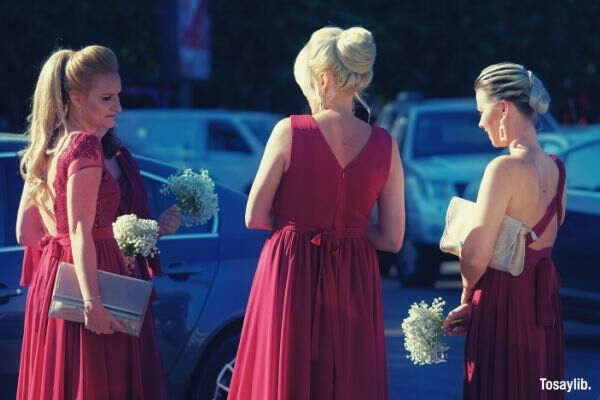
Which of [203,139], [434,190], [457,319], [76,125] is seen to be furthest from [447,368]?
[203,139]

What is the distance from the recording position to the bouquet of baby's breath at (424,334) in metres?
5.38

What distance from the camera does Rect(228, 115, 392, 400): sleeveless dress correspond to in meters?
5.31

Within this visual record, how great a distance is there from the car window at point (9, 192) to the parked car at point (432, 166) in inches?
324

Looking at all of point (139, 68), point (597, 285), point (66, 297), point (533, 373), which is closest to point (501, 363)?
point (533, 373)

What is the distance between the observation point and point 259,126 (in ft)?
66.9

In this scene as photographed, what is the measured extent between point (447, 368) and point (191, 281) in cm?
344

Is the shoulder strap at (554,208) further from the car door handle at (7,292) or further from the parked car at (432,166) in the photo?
the parked car at (432,166)

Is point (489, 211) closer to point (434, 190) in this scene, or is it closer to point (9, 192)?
point (9, 192)

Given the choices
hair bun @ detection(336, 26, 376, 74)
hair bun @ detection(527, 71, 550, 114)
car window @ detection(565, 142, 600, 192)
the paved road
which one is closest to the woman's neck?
hair bun @ detection(336, 26, 376, 74)

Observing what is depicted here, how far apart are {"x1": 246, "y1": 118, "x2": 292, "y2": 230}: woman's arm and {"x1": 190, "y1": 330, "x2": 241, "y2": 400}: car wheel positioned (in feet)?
5.97

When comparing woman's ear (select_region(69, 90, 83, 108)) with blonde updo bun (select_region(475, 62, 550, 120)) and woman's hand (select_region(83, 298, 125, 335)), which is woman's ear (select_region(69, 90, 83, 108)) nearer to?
woman's hand (select_region(83, 298, 125, 335))

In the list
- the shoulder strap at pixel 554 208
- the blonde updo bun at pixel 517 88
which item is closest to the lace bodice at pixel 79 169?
the blonde updo bun at pixel 517 88

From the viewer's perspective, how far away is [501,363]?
17.4ft

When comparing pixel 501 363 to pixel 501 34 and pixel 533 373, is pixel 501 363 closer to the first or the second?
pixel 533 373
